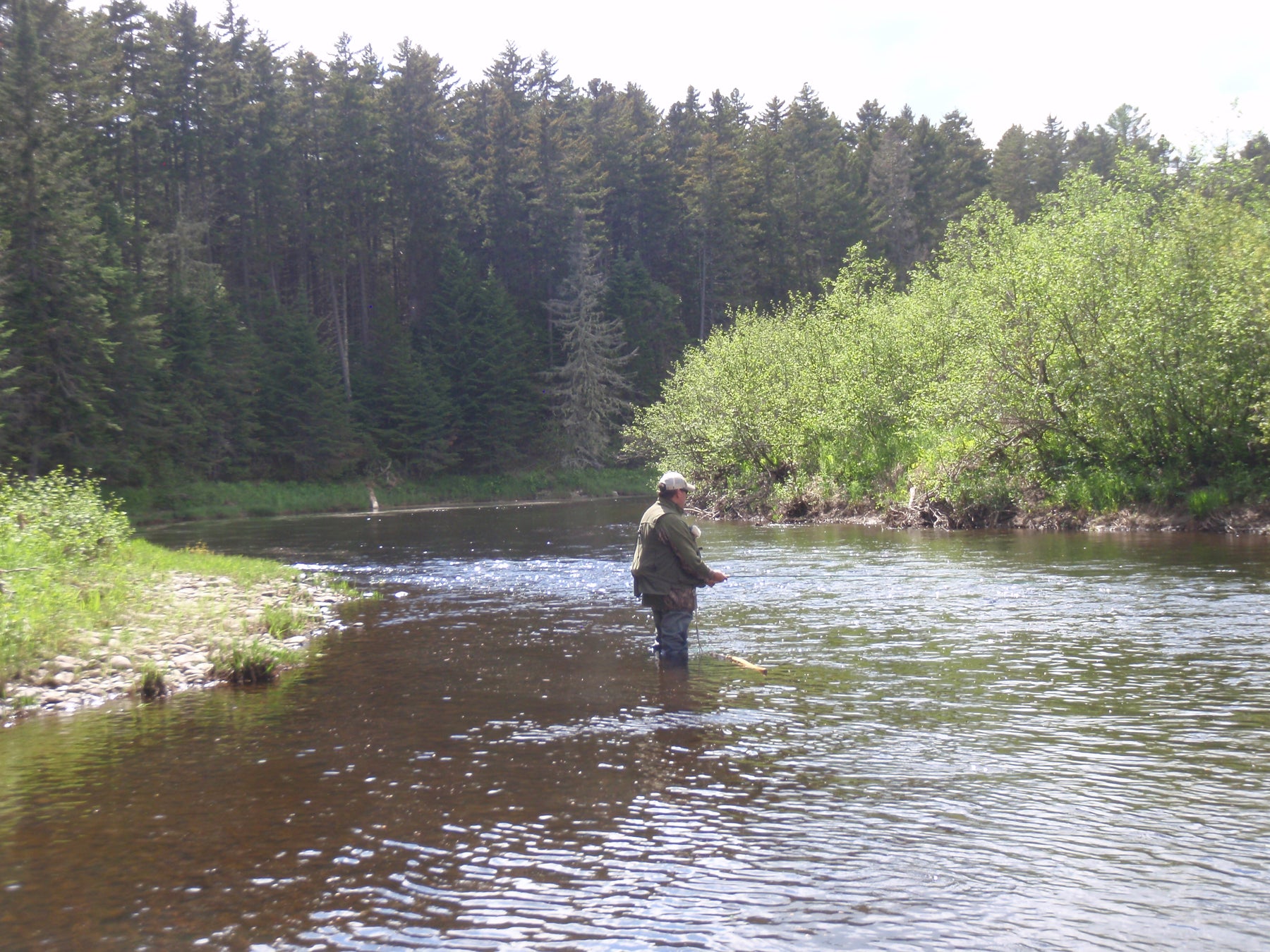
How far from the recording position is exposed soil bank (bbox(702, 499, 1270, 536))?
955 inches

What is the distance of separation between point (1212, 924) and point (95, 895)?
5.92 m

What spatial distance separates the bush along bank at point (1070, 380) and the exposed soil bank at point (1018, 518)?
59 millimetres

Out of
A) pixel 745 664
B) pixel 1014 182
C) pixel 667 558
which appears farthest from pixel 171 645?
pixel 1014 182

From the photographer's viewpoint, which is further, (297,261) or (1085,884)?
(297,261)

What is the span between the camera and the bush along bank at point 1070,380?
81.8 ft

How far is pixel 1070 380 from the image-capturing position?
27.4 m

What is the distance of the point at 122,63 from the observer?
5347 centimetres

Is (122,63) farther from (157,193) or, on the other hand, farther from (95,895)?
(95,895)

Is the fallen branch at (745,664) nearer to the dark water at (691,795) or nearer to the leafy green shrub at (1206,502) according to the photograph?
the dark water at (691,795)

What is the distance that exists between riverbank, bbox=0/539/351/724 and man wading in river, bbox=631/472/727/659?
4.44 meters

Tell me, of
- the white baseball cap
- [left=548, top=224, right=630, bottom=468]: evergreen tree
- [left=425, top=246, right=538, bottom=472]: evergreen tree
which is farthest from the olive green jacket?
[left=548, top=224, right=630, bottom=468]: evergreen tree

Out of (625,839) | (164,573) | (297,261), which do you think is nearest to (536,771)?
(625,839)

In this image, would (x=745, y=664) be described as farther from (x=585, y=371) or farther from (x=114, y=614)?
(x=585, y=371)

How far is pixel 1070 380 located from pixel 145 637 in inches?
901
